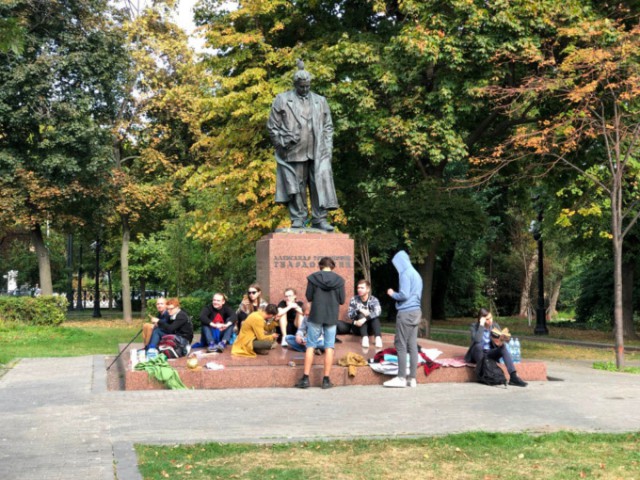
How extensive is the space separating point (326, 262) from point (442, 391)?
239 cm

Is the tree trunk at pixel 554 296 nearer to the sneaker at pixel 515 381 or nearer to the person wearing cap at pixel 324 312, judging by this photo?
the sneaker at pixel 515 381

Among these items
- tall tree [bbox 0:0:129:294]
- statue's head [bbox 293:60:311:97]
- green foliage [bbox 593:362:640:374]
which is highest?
tall tree [bbox 0:0:129:294]

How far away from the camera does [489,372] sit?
12.2m

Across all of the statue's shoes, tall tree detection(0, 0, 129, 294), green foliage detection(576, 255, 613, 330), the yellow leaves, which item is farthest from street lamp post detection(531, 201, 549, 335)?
tall tree detection(0, 0, 129, 294)

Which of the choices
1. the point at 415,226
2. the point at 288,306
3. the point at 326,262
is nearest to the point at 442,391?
the point at 326,262

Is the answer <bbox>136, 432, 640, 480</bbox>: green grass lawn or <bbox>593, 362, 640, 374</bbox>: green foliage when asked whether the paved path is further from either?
<bbox>593, 362, 640, 374</bbox>: green foliage

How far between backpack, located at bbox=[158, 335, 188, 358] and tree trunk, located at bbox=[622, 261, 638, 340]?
20195mm

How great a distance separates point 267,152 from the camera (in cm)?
2502

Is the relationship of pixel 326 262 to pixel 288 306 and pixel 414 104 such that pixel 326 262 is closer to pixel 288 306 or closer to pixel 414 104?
pixel 288 306

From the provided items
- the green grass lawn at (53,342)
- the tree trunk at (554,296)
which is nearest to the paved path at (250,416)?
the green grass lawn at (53,342)

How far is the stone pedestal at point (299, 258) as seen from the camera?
1434 centimetres

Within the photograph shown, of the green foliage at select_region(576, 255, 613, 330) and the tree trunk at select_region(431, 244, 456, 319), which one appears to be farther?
the tree trunk at select_region(431, 244, 456, 319)

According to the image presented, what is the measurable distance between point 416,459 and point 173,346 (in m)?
6.20

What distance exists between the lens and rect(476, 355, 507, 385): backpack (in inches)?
478
